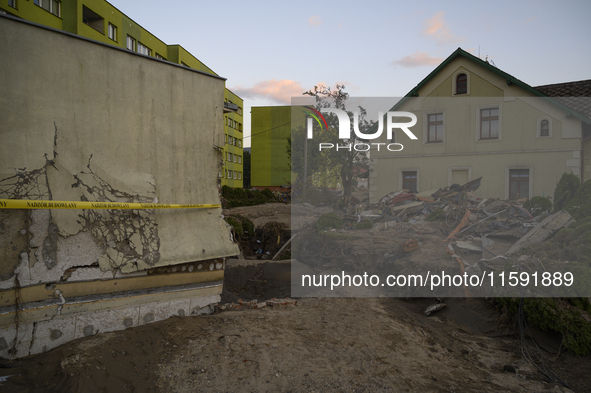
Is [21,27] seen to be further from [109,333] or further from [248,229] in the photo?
[248,229]

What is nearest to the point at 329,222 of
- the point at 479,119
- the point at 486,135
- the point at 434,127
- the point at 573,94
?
the point at 434,127

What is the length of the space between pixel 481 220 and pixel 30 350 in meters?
11.2

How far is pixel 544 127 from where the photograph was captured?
11883 millimetres

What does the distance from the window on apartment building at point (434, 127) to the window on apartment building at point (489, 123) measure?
143cm

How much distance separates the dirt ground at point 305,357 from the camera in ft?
10.9

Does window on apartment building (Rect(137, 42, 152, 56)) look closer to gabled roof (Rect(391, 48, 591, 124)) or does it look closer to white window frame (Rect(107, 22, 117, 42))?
white window frame (Rect(107, 22, 117, 42))

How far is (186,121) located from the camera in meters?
5.07

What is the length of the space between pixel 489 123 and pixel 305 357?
40.1 ft

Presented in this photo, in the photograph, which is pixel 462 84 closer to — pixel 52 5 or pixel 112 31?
pixel 52 5

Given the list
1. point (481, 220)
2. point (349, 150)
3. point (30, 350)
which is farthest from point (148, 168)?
point (349, 150)

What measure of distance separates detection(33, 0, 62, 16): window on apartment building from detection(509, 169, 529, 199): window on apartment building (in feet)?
71.5

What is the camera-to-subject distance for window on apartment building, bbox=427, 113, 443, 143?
43.5 ft

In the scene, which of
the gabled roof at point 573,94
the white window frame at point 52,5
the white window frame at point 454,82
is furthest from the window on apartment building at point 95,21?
the gabled roof at point 573,94

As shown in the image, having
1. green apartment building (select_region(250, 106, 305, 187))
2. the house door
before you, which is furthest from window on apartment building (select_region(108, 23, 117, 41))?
green apartment building (select_region(250, 106, 305, 187))
